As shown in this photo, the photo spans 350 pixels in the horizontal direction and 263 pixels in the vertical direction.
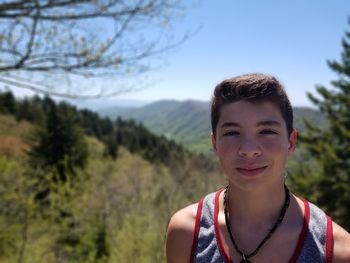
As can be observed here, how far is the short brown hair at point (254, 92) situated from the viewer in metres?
1.29

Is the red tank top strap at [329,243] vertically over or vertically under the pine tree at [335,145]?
under

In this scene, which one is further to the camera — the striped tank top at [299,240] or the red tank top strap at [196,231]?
the red tank top strap at [196,231]

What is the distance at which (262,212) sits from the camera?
53.4 inches

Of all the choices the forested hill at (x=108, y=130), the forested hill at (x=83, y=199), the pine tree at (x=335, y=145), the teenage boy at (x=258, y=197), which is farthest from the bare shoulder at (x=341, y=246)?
the forested hill at (x=108, y=130)

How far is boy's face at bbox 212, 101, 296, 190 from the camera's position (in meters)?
1.28

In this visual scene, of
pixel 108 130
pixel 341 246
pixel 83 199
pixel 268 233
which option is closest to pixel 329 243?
pixel 341 246

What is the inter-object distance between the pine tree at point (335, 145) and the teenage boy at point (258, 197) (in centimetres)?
1597

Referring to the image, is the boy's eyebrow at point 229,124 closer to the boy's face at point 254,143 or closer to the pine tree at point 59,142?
the boy's face at point 254,143

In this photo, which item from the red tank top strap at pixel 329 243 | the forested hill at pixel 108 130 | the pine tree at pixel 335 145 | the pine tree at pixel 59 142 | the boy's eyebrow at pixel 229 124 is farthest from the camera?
the forested hill at pixel 108 130

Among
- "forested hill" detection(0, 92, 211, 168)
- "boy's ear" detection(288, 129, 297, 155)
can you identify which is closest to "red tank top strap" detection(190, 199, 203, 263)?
"boy's ear" detection(288, 129, 297, 155)

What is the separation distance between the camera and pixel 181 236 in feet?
4.69

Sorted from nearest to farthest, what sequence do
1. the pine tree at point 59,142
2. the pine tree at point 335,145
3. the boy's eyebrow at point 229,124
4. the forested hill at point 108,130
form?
the boy's eyebrow at point 229,124 < the pine tree at point 335,145 < the pine tree at point 59,142 < the forested hill at point 108,130

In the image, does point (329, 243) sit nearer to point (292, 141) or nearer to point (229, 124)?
point (292, 141)

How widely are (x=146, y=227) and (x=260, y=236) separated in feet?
59.8
